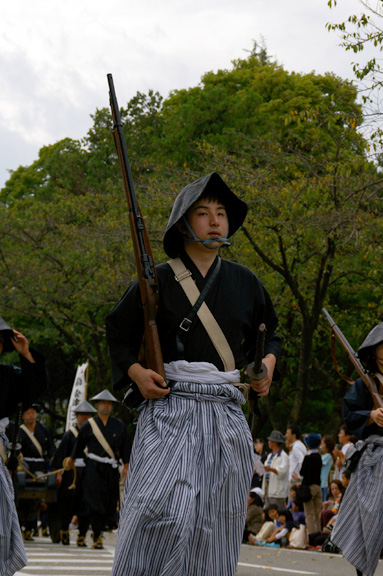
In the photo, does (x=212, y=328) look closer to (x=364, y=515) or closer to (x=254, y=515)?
(x=364, y=515)

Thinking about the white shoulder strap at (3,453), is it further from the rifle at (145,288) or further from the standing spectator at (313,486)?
the standing spectator at (313,486)

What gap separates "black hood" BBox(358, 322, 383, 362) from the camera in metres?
8.41

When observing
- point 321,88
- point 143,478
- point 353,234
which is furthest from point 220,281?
point 321,88

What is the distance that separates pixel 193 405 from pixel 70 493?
510 inches

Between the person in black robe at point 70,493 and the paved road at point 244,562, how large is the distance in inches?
14.6

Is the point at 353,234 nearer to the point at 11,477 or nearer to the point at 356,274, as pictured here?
the point at 356,274

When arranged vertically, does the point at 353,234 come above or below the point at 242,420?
above

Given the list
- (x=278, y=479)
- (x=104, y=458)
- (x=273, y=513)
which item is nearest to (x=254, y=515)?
(x=273, y=513)

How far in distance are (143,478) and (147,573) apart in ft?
1.39

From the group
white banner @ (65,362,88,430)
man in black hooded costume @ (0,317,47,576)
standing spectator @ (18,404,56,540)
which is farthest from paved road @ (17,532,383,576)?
white banner @ (65,362,88,430)

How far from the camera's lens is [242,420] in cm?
564

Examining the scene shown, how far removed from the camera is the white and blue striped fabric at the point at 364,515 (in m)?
8.29

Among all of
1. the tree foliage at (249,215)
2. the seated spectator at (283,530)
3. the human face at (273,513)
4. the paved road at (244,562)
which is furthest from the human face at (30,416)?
the tree foliage at (249,215)

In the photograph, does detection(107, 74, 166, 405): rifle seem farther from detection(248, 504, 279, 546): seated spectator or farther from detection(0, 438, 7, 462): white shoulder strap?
detection(248, 504, 279, 546): seated spectator
